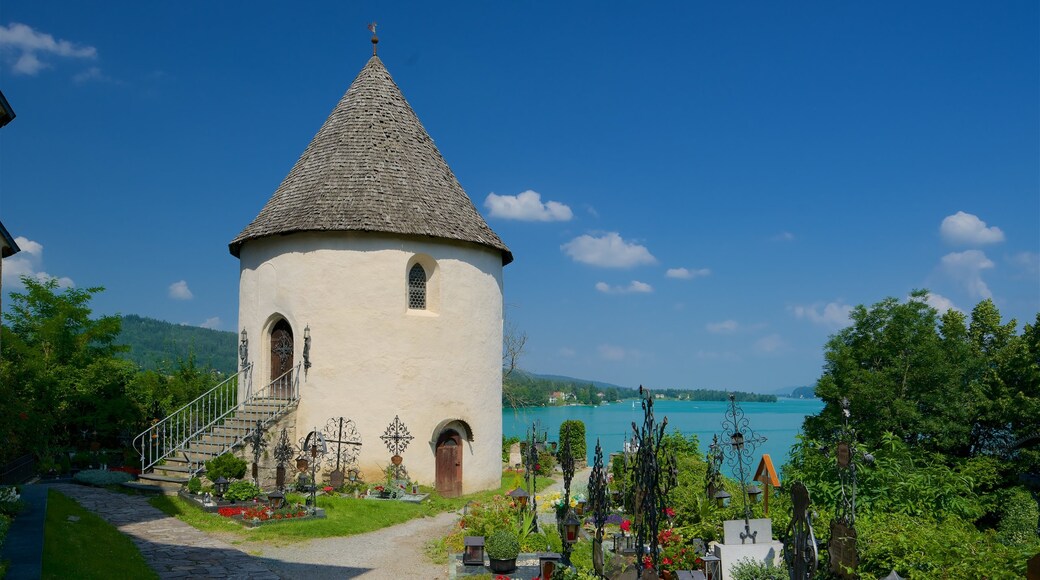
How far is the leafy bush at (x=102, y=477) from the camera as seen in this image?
17.0 metres

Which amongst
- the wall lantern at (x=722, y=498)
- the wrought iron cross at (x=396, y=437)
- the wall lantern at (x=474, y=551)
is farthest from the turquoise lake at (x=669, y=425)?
the wrought iron cross at (x=396, y=437)

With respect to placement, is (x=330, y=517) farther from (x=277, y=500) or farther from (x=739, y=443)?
(x=739, y=443)

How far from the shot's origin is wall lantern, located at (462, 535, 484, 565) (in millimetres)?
11016

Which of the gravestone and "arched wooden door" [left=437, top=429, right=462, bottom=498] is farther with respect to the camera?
"arched wooden door" [left=437, top=429, right=462, bottom=498]

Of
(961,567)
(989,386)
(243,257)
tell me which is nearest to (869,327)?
(989,386)

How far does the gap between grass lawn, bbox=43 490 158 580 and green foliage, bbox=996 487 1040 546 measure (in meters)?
16.7

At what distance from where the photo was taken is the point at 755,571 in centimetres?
977

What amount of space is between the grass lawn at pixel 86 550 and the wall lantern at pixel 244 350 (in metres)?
6.68

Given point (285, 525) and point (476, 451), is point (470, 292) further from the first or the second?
point (285, 525)


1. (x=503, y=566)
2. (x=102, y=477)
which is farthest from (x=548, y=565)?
(x=102, y=477)

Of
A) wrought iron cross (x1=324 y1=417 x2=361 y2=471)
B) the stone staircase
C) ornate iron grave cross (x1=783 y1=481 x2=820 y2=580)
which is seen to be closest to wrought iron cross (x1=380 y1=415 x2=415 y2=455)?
wrought iron cross (x1=324 y1=417 x2=361 y2=471)

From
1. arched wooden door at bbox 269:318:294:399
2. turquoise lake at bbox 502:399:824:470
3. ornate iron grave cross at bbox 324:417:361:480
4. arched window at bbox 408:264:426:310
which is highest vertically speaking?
arched window at bbox 408:264:426:310

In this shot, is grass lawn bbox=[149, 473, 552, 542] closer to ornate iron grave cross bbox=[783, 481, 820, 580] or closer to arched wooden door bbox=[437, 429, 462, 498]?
arched wooden door bbox=[437, 429, 462, 498]

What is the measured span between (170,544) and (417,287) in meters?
9.01
